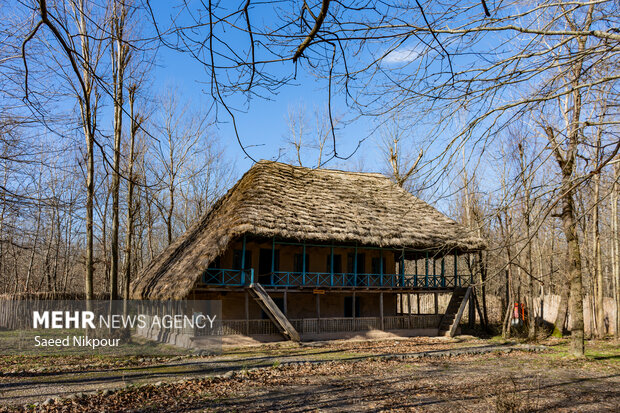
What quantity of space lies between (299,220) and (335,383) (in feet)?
30.3

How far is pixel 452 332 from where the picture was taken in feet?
72.5

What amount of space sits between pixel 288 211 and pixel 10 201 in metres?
12.1

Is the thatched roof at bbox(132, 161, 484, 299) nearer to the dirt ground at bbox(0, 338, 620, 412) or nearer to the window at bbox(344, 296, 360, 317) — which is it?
the dirt ground at bbox(0, 338, 620, 412)

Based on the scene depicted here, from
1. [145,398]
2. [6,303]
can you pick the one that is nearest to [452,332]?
[145,398]

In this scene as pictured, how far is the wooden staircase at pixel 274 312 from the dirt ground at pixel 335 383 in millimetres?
1594

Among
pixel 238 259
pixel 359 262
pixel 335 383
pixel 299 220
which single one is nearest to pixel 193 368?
pixel 335 383

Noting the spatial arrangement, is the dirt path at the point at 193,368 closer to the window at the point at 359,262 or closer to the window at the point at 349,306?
the window at the point at 349,306

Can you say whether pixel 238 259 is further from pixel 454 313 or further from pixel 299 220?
pixel 454 313

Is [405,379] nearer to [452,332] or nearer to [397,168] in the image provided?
[452,332]

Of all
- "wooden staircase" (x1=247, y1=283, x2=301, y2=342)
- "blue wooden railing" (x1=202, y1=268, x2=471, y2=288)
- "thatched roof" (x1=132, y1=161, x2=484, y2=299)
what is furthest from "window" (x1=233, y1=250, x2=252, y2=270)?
"wooden staircase" (x1=247, y1=283, x2=301, y2=342)

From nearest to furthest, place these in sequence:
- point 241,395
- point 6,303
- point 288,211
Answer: point 241,395
point 288,211
point 6,303

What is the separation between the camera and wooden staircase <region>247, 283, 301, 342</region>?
59.5ft

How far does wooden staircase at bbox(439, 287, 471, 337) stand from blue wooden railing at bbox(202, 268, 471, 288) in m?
1.10

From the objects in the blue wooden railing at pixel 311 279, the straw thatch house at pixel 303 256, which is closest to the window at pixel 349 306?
the straw thatch house at pixel 303 256
